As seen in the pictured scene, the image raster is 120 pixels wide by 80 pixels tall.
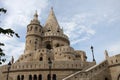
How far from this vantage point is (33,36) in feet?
134

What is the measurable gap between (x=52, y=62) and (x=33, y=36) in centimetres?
1347

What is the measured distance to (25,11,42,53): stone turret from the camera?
130 feet

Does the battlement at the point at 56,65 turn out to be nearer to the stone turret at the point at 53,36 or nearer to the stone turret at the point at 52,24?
the stone turret at the point at 53,36

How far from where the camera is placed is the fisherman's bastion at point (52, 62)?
21.6 metres

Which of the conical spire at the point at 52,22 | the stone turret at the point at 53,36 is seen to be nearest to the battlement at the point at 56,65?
the stone turret at the point at 53,36

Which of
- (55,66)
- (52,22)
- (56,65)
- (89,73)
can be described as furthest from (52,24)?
(89,73)

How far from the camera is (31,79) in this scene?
1116 inches

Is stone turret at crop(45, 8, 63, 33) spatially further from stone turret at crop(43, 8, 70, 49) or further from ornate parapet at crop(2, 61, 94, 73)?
ornate parapet at crop(2, 61, 94, 73)

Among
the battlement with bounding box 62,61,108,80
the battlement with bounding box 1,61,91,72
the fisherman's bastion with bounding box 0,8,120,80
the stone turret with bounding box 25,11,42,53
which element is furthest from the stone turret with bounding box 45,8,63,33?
the battlement with bounding box 62,61,108,80

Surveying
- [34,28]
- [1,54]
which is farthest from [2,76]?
[1,54]

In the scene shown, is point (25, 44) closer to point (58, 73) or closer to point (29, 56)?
point (29, 56)

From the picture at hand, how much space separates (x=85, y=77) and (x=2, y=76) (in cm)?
1627

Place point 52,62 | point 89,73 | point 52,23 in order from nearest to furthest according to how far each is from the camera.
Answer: point 89,73 < point 52,62 < point 52,23

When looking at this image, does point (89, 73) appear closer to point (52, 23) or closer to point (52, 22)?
point (52, 23)
